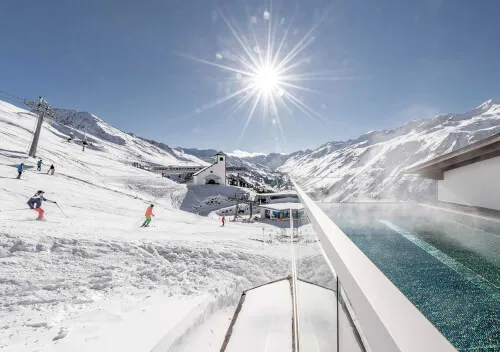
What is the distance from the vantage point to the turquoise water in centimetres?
146

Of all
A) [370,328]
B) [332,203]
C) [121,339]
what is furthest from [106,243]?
[370,328]

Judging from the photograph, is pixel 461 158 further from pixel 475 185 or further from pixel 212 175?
pixel 212 175

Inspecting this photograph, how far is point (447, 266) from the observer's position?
224 cm

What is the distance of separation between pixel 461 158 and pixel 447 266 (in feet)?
12.3

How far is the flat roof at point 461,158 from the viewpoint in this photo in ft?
13.8

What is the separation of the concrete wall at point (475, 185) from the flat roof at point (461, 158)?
0.10 meters

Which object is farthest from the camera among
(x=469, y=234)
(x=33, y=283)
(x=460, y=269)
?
(x=33, y=283)

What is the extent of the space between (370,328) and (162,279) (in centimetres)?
703

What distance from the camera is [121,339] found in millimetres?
4207

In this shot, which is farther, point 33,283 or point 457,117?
point 457,117

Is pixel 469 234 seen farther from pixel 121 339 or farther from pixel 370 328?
pixel 121 339

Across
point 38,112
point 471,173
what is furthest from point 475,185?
point 38,112

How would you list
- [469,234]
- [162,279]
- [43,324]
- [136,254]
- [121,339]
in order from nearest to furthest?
[469,234]
[121,339]
[43,324]
[162,279]
[136,254]

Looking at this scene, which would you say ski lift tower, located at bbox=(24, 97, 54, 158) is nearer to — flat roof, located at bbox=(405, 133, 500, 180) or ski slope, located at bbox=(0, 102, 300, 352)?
ski slope, located at bbox=(0, 102, 300, 352)
